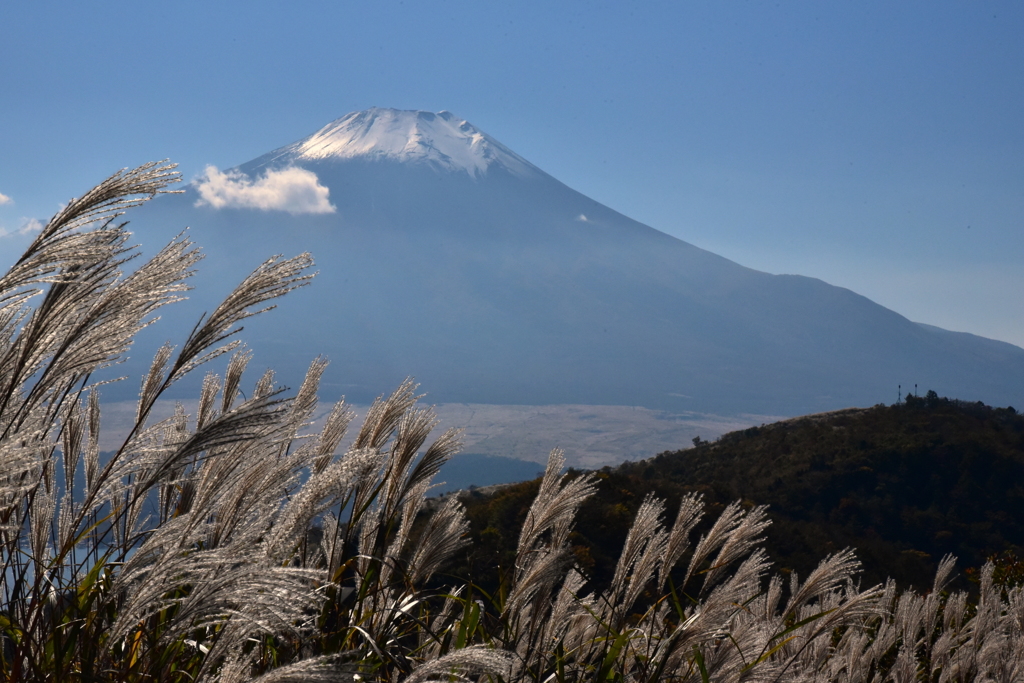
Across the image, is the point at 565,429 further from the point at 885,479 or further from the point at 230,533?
the point at 230,533

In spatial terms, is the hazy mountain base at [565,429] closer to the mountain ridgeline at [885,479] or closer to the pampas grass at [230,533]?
the mountain ridgeline at [885,479]

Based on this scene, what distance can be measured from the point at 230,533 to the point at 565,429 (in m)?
140

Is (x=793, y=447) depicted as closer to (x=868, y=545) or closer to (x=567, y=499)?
(x=868, y=545)

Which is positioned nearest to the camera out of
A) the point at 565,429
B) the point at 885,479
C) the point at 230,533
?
the point at 230,533

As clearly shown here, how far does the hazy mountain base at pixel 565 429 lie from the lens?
112000mm

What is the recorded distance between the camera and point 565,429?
460 ft

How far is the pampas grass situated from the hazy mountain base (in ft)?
300

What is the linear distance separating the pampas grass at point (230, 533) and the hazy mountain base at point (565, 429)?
91358mm

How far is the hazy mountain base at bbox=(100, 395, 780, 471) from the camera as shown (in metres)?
112

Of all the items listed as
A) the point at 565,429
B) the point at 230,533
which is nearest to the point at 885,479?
the point at 230,533

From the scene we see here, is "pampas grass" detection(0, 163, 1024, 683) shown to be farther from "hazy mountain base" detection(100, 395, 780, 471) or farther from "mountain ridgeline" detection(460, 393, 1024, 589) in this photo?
"hazy mountain base" detection(100, 395, 780, 471)

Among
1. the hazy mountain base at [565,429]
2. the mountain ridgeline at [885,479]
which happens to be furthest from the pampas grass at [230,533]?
the hazy mountain base at [565,429]

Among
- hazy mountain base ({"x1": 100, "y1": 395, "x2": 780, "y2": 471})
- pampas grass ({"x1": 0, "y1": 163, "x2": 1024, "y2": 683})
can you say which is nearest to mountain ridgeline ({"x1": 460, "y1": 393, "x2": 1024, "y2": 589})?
pampas grass ({"x1": 0, "y1": 163, "x2": 1024, "y2": 683})

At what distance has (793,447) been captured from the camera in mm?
22672
